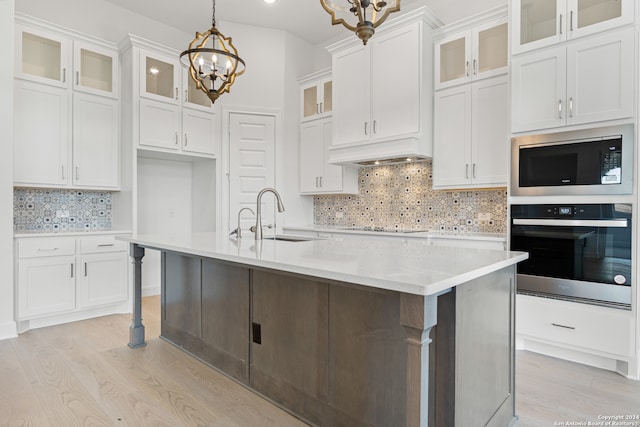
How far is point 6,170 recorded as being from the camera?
321cm

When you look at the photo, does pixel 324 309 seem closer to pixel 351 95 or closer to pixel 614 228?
pixel 614 228

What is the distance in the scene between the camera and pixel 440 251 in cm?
203

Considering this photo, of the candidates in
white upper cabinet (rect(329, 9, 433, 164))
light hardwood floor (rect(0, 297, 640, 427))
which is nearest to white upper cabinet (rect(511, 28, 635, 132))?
white upper cabinet (rect(329, 9, 433, 164))

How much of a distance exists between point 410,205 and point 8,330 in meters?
4.06

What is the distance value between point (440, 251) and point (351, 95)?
2.77 metres

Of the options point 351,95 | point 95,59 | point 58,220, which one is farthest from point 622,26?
point 58,220

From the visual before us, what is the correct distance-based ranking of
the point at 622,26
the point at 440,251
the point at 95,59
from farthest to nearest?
1. the point at 95,59
2. the point at 622,26
3. the point at 440,251

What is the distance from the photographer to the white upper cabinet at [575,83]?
252 centimetres

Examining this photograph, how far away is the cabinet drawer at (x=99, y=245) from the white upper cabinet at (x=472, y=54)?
369 cm

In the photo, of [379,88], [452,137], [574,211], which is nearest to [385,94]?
[379,88]

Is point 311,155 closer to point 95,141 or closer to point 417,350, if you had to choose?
point 95,141

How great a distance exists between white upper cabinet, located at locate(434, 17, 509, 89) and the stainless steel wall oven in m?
1.39

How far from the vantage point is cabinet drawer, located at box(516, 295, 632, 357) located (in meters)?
2.53

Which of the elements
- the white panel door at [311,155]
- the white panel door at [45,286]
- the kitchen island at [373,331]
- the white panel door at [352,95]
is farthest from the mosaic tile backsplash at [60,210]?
→ the white panel door at [352,95]
